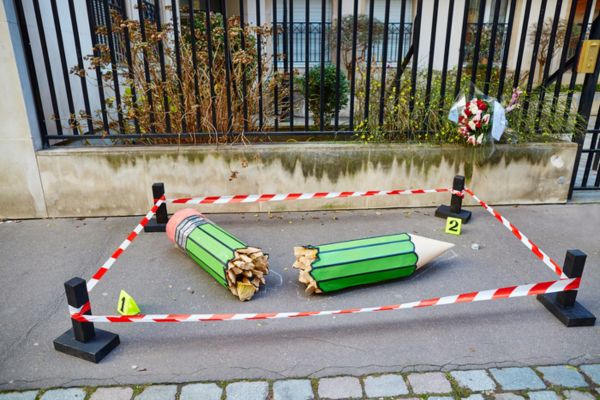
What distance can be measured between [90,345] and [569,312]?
3.51m

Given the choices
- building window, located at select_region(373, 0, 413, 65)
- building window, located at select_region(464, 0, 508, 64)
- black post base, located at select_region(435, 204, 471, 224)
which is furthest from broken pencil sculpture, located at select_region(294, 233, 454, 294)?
building window, located at select_region(464, 0, 508, 64)

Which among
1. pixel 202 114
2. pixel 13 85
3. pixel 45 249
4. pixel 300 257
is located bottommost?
pixel 45 249

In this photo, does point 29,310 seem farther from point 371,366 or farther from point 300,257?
point 371,366

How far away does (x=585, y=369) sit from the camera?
9.23ft

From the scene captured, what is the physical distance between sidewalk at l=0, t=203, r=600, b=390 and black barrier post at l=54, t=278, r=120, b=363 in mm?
63

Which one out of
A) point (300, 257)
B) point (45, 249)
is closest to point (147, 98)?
point (45, 249)

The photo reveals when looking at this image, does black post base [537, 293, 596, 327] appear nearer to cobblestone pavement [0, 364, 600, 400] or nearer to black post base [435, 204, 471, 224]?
cobblestone pavement [0, 364, 600, 400]

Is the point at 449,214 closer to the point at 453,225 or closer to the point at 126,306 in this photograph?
the point at 453,225

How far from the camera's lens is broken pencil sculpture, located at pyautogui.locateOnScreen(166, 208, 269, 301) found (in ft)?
11.5

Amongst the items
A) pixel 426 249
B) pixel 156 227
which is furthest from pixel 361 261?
pixel 156 227

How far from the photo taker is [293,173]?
211 inches

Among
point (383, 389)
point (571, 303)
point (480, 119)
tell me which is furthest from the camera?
point (480, 119)

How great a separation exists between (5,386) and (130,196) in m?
2.83

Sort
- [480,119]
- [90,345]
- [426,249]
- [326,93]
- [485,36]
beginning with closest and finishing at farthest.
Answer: [90,345], [426,249], [480,119], [326,93], [485,36]
